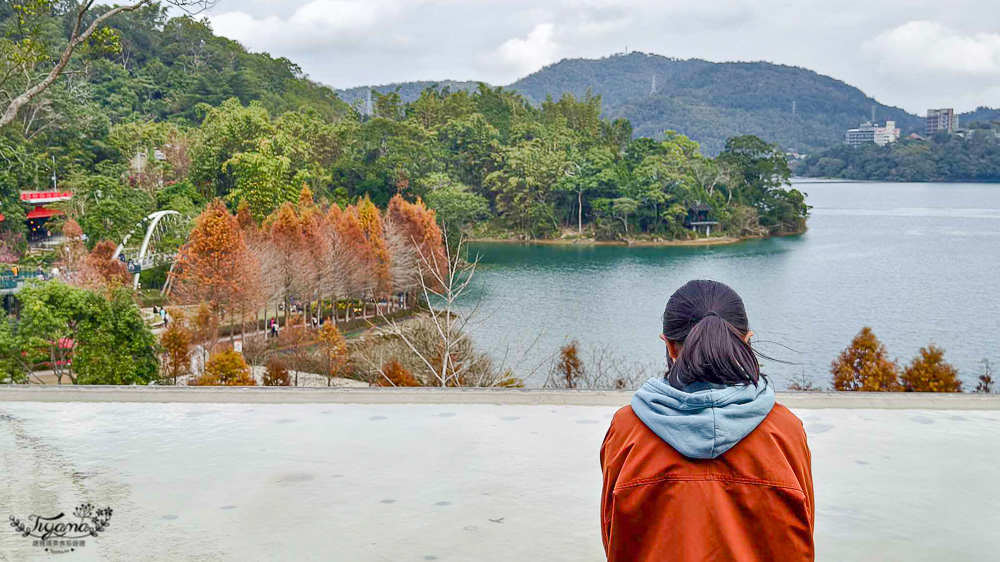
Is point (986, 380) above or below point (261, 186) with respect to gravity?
below

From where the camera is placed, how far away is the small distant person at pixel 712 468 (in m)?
1.02

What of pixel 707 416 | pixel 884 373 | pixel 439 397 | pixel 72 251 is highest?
pixel 707 416

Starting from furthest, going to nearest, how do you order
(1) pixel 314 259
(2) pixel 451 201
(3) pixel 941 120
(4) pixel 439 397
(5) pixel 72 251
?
(3) pixel 941 120
(2) pixel 451 201
(5) pixel 72 251
(1) pixel 314 259
(4) pixel 439 397

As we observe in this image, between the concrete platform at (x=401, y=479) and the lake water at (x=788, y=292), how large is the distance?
7.88 metres

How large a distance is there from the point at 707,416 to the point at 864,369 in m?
10.1

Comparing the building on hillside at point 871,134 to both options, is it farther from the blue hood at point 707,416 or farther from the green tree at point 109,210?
the blue hood at point 707,416

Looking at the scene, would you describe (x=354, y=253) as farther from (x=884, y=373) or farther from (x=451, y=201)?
(x=451, y=201)

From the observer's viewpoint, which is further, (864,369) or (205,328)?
(205,328)

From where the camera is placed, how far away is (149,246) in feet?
70.3

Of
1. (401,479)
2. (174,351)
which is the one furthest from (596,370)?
(401,479)

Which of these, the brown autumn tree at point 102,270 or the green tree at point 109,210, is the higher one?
the green tree at point 109,210

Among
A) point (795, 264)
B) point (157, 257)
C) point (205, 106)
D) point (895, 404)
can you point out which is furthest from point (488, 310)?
point (205, 106)

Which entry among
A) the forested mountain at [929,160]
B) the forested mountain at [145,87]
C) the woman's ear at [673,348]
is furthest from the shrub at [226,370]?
the forested mountain at [929,160]

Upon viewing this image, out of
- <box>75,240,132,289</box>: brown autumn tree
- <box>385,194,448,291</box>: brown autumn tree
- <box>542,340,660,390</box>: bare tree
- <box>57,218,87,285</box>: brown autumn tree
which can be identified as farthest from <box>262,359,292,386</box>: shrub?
<box>385,194,448,291</box>: brown autumn tree
